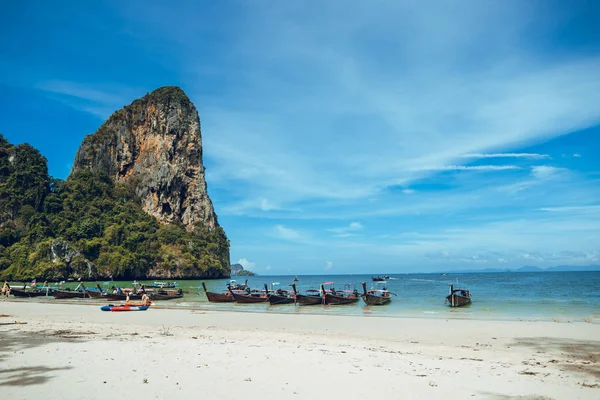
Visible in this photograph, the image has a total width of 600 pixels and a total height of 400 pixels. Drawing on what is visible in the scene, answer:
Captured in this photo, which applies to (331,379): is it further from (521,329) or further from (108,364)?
(521,329)

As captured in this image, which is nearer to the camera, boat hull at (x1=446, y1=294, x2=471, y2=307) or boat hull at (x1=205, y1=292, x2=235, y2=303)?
boat hull at (x1=446, y1=294, x2=471, y2=307)

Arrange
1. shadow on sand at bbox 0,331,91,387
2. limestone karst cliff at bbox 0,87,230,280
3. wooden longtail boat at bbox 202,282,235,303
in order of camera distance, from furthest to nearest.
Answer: limestone karst cliff at bbox 0,87,230,280 → wooden longtail boat at bbox 202,282,235,303 → shadow on sand at bbox 0,331,91,387

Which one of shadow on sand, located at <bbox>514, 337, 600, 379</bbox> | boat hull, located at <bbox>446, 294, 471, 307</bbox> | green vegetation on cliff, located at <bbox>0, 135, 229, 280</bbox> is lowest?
boat hull, located at <bbox>446, 294, 471, 307</bbox>

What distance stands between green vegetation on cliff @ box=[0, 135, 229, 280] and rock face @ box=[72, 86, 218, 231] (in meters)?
7.39

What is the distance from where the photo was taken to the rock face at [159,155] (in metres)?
119

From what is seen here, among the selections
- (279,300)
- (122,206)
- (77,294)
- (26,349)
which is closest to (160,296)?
(77,294)

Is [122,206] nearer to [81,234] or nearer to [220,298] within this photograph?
[81,234]

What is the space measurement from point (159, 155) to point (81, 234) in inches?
1668

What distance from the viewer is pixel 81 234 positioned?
3469 inches

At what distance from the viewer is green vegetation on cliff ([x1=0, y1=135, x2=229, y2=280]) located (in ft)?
266

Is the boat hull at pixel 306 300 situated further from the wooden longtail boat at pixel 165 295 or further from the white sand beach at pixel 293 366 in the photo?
the white sand beach at pixel 293 366

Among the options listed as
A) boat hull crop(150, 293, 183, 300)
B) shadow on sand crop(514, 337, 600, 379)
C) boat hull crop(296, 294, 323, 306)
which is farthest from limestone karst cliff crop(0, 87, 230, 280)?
shadow on sand crop(514, 337, 600, 379)

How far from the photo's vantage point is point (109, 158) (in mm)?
129375

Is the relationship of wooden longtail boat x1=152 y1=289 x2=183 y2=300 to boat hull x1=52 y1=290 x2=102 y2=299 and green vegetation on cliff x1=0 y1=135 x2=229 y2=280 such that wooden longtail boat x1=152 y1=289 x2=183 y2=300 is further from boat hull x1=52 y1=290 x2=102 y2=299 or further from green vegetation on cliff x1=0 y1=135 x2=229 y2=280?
green vegetation on cliff x1=0 y1=135 x2=229 y2=280
